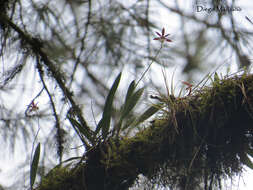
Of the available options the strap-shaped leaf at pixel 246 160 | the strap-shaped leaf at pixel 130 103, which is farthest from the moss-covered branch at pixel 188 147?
the strap-shaped leaf at pixel 130 103

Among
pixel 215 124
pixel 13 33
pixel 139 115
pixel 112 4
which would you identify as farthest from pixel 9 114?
pixel 215 124

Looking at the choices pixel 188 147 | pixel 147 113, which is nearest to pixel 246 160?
pixel 188 147

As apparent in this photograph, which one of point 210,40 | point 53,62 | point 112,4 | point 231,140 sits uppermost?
point 112,4

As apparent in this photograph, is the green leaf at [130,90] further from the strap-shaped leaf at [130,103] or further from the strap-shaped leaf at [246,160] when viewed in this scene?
the strap-shaped leaf at [246,160]

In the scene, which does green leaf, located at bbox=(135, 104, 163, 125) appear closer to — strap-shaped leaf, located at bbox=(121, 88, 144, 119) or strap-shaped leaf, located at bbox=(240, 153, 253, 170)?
strap-shaped leaf, located at bbox=(121, 88, 144, 119)

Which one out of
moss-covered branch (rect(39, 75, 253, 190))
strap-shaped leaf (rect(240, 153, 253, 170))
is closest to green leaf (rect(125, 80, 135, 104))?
moss-covered branch (rect(39, 75, 253, 190))

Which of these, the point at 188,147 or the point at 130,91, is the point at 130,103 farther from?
the point at 188,147

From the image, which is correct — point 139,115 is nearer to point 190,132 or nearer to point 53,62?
point 190,132

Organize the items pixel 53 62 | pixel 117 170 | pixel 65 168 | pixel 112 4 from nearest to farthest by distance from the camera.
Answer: pixel 117 170
pixel 65 168
pixel 53 62
pixel 112 4
